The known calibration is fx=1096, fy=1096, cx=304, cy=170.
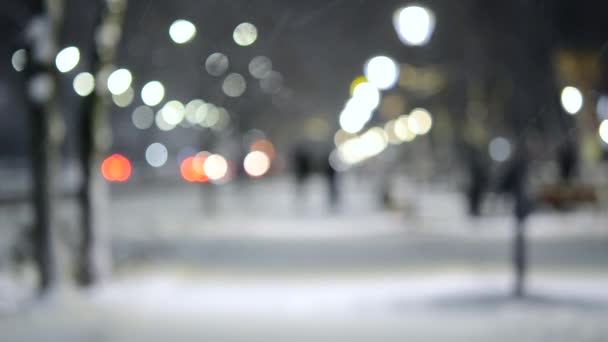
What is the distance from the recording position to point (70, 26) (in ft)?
88.0

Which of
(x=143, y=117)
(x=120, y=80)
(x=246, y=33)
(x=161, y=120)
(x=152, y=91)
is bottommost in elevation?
(x=120, y=80)

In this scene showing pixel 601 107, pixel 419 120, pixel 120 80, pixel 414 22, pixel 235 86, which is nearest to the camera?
pixel 414 22

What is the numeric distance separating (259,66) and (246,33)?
16.7 meters

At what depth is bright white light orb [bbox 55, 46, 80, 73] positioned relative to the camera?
569 inches

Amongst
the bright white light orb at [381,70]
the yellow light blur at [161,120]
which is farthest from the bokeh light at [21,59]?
the yellow light blur at [161,120]

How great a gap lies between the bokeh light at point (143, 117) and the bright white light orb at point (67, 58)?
45.7 metres

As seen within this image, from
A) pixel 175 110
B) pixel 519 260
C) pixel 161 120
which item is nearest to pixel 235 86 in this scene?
pixel 175 110

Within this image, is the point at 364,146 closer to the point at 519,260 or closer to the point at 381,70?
the point at 381,70

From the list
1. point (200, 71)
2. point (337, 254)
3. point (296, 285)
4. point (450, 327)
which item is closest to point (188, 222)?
point (200, 71)

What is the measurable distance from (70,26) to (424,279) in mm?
14285

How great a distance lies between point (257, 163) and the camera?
6656 cm

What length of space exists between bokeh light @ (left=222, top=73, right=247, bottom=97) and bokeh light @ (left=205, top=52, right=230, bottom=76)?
5.18 meters

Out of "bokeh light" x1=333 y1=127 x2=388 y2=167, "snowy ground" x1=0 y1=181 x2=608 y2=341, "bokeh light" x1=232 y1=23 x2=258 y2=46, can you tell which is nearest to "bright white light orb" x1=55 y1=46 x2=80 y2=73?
"snowy ground" x1=0 y1=181 x2=608 y2=341

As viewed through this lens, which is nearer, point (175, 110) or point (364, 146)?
point (175, 110)
